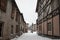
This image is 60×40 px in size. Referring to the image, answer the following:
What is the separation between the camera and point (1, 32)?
11336 mm

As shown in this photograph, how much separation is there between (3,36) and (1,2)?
3.38 meters

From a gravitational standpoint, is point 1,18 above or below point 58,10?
below

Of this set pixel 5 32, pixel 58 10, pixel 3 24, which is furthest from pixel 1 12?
pixel 58 10

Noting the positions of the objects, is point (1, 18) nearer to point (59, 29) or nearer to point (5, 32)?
point (5, 32)

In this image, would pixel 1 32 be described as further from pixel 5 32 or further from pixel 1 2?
pixel 1 2

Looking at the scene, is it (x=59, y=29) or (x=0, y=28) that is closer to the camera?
(x=0, y=28)

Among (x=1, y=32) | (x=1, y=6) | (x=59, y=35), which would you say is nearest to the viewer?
(x=1, y=6)

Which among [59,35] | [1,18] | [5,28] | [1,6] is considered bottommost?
[59,35]

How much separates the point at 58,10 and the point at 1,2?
7.27 metres

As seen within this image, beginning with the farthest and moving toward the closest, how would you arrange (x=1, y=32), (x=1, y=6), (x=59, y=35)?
(x=59, y=35)
(x=1, y=32)
(x=1, y=6)

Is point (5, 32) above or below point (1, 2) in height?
below

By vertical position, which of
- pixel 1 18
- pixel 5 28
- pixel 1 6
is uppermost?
pixel 1 6

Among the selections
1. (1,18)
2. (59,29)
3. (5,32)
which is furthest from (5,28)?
(59,29)

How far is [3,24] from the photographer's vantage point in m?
11.5
